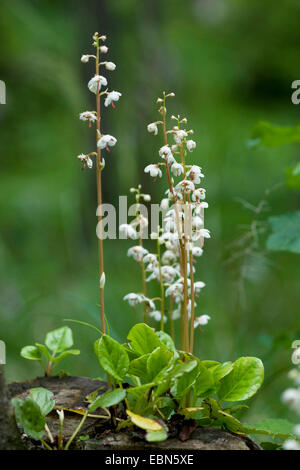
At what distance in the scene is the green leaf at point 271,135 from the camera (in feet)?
4.01

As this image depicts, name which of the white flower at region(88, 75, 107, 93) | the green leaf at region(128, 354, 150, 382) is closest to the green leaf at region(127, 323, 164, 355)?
the green leaf at region(128, 354, 150, 382)

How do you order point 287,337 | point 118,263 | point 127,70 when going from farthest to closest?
point 127,70 < point 118,263 < point 287,337

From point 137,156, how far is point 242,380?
1502 mm

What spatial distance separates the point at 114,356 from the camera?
0.77m

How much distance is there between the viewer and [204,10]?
5238mm

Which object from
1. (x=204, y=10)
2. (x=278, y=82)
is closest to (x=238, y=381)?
(x=278, y=82)

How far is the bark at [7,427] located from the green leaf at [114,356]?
0.16 m

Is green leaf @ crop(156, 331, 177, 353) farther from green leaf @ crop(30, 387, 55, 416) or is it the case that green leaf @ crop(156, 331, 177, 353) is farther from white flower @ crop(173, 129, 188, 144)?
white flower @ crop(173, 129, 188, 144)

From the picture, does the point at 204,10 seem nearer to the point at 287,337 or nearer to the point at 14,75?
the point at 14,75

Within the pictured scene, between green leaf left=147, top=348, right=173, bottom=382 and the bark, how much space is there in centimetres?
22

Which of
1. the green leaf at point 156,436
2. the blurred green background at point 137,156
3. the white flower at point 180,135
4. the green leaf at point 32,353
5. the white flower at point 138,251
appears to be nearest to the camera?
the green leaf at point 156,436

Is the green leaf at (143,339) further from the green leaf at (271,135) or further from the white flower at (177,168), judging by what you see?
the green leaf at (271,135)

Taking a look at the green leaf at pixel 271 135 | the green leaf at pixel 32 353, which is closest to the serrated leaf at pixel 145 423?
the green leaf at pixel 32 353
